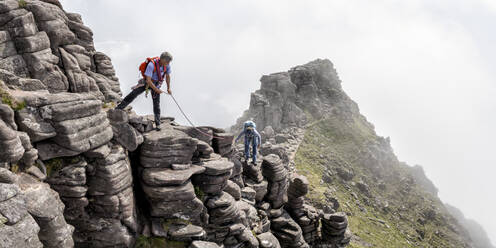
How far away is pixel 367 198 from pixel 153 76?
2667 inches

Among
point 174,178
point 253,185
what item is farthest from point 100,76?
point 253,185

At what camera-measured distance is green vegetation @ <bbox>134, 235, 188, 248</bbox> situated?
→ 16.8 meters

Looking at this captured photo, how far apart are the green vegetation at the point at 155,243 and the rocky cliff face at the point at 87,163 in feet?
0.22

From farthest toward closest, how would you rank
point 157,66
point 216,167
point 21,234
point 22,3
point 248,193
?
point 248,193
point 216,167
point 22,3
point 157,66
point 21,234

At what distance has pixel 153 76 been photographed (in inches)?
701

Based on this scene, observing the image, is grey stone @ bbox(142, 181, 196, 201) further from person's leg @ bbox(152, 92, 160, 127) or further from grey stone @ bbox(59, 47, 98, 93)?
grey stone @ bbox(59, 47, 98, 93)

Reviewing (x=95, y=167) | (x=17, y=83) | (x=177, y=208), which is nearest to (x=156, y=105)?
(x=95, y=167)

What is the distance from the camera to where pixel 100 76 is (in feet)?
84.2

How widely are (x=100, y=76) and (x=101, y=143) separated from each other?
13299 millimetres

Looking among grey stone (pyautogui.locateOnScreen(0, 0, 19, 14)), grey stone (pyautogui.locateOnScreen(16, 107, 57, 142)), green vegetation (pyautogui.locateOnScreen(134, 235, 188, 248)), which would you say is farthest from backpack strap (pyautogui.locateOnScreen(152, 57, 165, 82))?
green vegetation (pyautogui.locateOnScreen(134, 235, 188, 248))

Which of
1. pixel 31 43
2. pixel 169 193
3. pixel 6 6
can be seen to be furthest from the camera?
pixel 31 43

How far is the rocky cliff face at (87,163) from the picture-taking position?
12.2m

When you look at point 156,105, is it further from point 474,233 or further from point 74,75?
point 474,233

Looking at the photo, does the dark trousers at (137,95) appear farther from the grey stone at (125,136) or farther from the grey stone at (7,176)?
the grey stone at (7,176)
